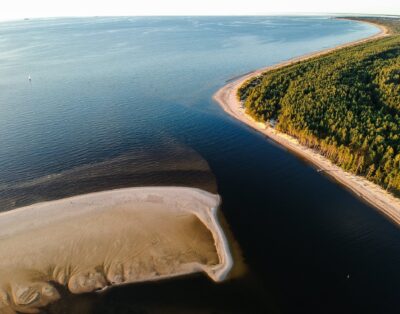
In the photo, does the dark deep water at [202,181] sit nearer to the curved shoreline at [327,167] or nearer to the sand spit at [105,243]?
the curved shoreline at [327,167]

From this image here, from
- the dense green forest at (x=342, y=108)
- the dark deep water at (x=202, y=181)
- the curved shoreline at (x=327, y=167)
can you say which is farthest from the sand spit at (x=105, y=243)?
the dense green forest at (x=342, y=108)

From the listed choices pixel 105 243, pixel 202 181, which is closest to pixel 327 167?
pixel 202 181

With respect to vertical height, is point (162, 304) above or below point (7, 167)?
below

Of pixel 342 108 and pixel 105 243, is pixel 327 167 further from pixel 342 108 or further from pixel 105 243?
pixel 105 243

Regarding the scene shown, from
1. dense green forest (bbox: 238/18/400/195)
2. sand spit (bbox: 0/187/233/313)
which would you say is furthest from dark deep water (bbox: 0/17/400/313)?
dense green forest (bbox: 238/18/400/195)

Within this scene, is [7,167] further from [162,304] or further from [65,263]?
[162,304]

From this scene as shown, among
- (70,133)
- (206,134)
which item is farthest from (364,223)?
(70,133)
